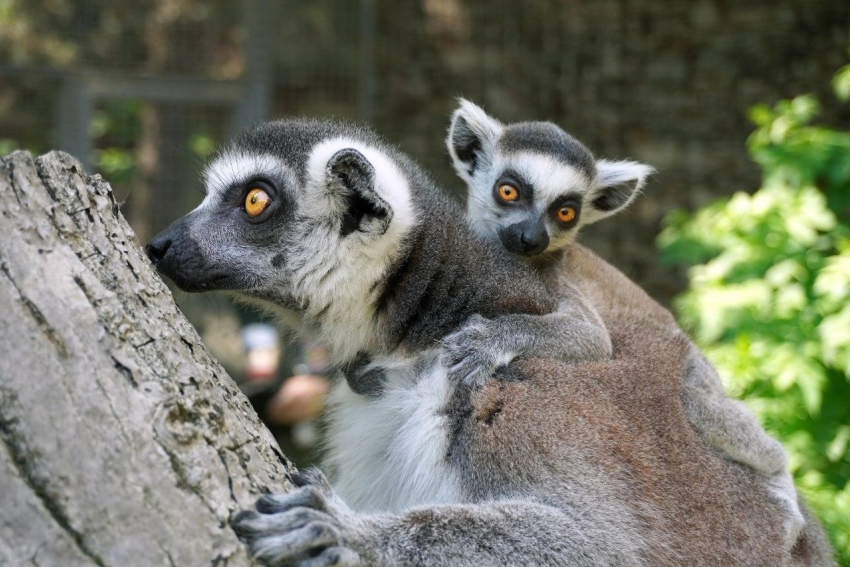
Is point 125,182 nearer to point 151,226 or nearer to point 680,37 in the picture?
point 151,226

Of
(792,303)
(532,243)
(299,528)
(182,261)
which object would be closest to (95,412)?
(299,528)

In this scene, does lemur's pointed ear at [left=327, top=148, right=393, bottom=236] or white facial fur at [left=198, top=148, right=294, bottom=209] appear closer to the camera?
lemur's pointed ear at [left=327, top=148, right=393, bottom=236]

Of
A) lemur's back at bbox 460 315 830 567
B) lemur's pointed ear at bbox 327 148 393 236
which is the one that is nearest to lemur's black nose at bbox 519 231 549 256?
lemur's back at bbox 460 315 830 567

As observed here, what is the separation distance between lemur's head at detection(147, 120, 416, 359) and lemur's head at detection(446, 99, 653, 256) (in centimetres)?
127

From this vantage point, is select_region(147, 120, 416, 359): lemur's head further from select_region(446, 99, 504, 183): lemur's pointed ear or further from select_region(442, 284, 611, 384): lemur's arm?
select_region(446, 99, 504, 183): lemur's pointed ear

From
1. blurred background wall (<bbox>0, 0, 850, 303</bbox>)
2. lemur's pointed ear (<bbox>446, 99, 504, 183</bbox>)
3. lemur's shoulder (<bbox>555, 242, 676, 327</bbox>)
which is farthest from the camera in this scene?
blurred background wall (<bbox>0, 0, 850, 303</bbox>)

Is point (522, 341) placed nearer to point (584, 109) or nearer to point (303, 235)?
point (303, 235)

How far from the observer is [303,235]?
10.5ft

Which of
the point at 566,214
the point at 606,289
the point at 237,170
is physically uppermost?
the point at 237,170

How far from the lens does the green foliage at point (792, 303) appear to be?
16.7 feet

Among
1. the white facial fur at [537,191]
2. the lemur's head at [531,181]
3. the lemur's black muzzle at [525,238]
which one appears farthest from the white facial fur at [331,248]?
the white facial fur at [537,191]

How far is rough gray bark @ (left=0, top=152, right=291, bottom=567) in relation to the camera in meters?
1.97

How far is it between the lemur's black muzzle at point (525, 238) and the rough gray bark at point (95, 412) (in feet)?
7.23

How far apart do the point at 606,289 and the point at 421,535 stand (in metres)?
2.29
